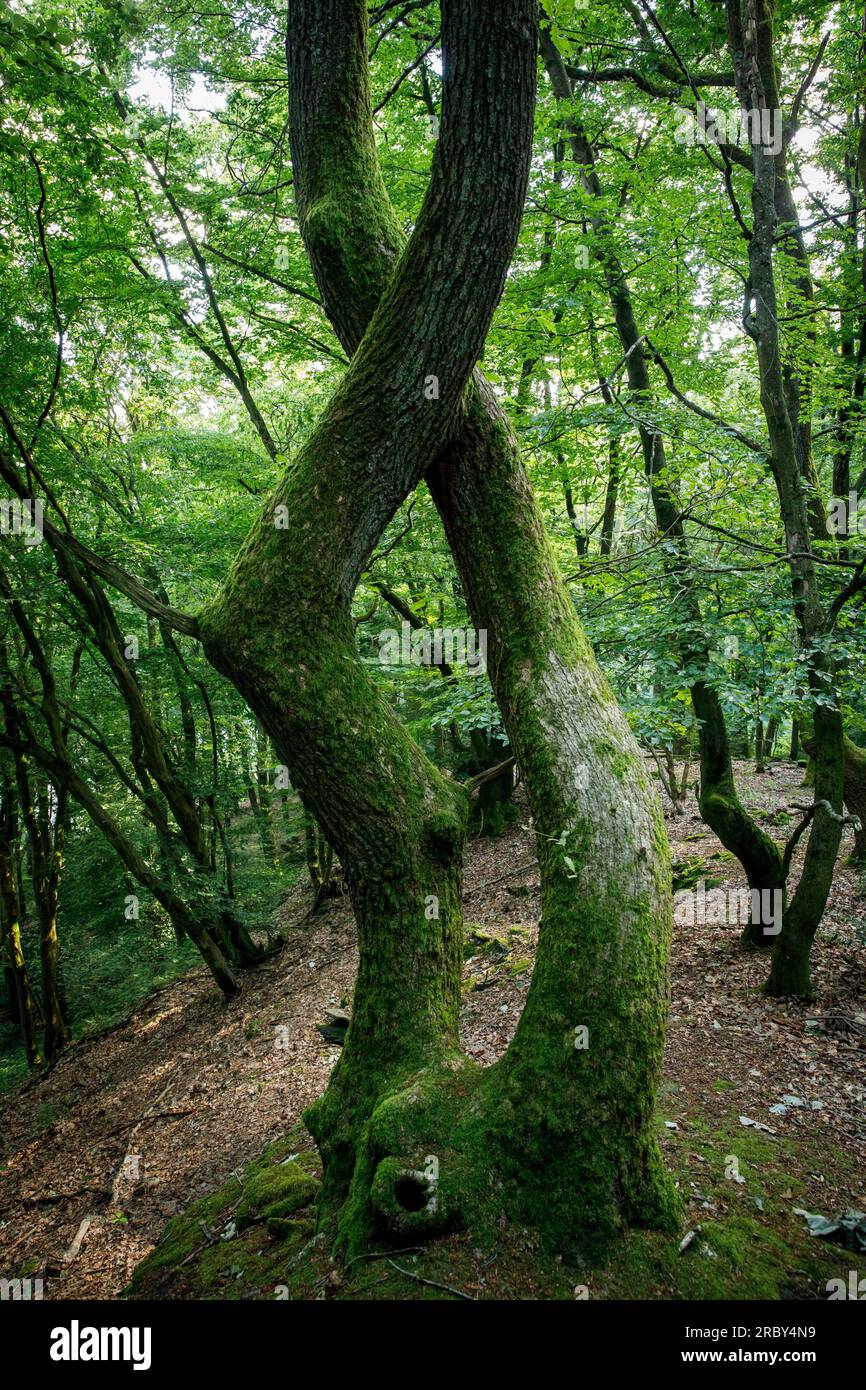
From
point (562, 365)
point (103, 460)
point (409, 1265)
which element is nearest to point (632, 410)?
point (562, 365)

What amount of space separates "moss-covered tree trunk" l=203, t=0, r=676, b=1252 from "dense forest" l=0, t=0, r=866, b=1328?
0.07 feet

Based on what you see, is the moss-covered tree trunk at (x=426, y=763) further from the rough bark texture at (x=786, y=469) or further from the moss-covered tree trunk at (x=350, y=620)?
the rough bark texture at (x=786, y=469)

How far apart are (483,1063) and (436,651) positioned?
225 inches

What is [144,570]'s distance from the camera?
9227 millimetres

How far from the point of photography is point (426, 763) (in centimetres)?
344

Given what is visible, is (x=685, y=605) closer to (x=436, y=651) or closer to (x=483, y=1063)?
(x=483, y=1063)

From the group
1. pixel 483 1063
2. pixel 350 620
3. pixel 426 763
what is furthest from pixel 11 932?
pixel 350 620

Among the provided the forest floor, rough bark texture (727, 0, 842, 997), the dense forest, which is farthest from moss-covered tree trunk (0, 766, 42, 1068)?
rough bark texture (727, 0, 842, 997)

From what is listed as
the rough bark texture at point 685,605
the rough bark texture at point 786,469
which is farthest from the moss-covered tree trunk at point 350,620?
the rough bark texture at point 786,469

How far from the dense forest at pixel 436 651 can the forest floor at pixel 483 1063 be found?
0.11ft
